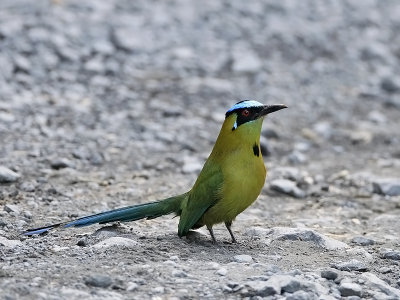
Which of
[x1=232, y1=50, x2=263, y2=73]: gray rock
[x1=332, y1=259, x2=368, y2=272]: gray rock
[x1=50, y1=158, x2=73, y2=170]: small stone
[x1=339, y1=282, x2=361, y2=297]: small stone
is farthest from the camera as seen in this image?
[x1=232, y1=50, x2=263, y2=73]: gray rock

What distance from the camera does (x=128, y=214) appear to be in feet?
19.7

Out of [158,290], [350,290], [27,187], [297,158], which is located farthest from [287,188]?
[158,290]

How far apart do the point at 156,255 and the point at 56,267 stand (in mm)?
686

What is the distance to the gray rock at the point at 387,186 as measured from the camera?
8.18 metres

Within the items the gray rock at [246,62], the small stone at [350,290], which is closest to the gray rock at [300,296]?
the small stone at [350,290]

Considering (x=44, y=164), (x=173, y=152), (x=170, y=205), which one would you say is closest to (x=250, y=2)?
(x=173, y=152)

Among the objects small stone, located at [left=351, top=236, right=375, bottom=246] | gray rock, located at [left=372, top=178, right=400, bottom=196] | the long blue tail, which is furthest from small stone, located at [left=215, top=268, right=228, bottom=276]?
gray rock, located at [left=372, top=178, right=400, bottom=196]

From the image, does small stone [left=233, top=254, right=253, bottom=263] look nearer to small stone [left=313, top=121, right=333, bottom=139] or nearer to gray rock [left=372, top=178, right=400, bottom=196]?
gray rock [left=372, top=178, right=400, bottom=196]

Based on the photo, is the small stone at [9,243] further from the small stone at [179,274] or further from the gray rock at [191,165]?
the gray rock at [191,165]

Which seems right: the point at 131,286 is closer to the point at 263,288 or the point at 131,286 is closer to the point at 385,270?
the point at 263,288

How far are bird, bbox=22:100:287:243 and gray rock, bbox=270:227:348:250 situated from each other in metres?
0.50

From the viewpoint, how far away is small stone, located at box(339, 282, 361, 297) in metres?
4.98

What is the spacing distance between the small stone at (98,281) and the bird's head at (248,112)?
1624mm

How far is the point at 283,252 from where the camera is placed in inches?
232
